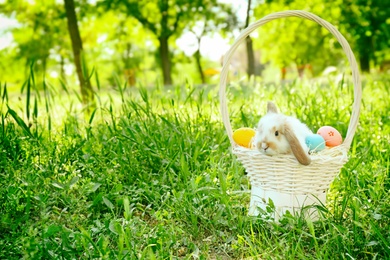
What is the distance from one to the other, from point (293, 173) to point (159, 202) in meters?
0.84

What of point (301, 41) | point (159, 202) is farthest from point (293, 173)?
point (301, 41)

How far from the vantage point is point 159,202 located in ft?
9.30

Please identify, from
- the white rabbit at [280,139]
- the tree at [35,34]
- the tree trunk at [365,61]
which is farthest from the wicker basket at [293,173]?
the tree trunk at [365,61]

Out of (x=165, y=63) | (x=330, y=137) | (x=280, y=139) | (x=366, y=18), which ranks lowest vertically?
(x=165, y=63)

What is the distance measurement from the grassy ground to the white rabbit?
332 mm

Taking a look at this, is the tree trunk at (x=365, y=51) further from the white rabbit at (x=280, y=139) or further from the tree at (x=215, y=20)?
the white rabbit at (x=280, y=139)

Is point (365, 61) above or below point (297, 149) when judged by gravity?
below

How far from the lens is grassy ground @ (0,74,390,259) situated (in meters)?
2.25

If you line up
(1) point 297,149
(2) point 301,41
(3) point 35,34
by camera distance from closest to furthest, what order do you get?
(1) point 297,149 → (3) point 35,34 → (2) point 301,41

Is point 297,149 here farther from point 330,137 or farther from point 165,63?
point 165,63

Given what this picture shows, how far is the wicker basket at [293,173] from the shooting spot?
2443 millimetres

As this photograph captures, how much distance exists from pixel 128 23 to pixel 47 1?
13.4ft

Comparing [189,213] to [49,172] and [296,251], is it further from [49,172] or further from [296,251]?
[49,172]

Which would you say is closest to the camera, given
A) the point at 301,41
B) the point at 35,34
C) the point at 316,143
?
the point at 316,143
